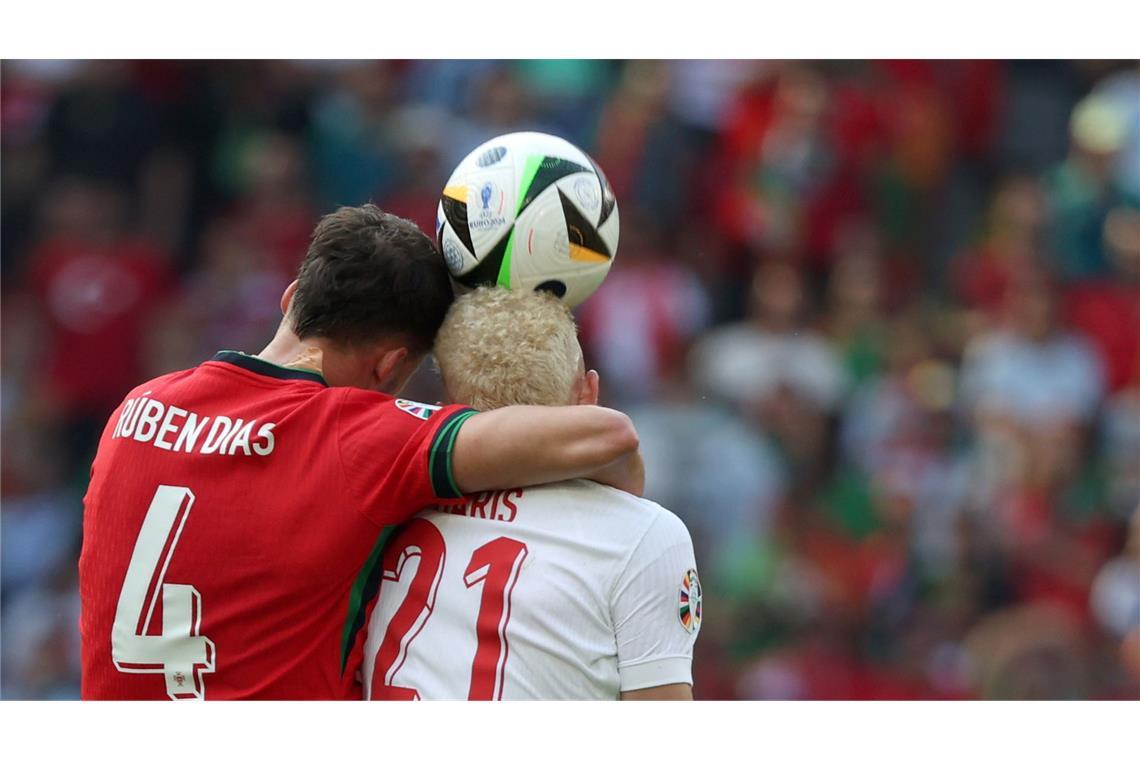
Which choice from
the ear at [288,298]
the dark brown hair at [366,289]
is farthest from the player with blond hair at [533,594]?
the ear at [288,298]

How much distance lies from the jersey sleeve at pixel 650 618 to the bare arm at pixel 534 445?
0.22m

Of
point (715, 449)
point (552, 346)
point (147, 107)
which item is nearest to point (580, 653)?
point (552, 346)

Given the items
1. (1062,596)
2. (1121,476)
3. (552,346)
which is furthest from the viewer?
(1121,476)

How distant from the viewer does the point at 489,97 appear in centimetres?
860

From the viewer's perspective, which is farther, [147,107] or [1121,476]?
[147,107]

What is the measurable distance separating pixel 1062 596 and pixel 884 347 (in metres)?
1.81

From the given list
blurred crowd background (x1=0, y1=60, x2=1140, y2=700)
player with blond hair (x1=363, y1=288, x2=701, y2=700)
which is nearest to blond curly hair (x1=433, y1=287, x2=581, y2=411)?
player with blond hair (x1=363, y1=288, x2=701, y2=700)

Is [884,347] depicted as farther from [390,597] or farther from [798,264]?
[390,597]

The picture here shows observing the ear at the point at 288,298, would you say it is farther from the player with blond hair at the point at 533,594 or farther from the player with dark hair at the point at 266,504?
the player with blond hair at the point at 533,594

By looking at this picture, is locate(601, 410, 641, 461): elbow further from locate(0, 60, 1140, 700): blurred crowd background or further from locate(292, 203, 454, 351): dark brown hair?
locate(0, 60, 1140, 700): blurred crowd background

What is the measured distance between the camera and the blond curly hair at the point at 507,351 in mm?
2871

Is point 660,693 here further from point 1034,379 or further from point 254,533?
point 1034,379

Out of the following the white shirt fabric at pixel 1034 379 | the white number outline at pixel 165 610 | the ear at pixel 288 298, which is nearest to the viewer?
the white number outline at pixel 165 610

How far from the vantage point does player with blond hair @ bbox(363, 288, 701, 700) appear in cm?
272
